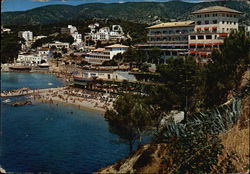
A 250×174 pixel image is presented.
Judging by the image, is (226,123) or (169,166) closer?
(226,123)

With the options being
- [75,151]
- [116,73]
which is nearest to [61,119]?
[75,151]

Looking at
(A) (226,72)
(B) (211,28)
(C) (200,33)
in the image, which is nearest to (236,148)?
(A) (226,72)

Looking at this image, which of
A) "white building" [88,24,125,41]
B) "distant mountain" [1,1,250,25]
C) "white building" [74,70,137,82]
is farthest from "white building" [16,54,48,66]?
"white building" [74,70,137,82]

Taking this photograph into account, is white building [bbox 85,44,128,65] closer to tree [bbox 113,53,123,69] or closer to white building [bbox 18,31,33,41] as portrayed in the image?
tree [bbox 113,53,123,69]

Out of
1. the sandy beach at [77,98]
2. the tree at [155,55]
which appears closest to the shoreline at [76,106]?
the sandy beach at [77,98]

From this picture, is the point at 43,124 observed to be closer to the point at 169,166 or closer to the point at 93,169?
the point at 93,169

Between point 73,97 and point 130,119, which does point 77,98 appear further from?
point 130,119
